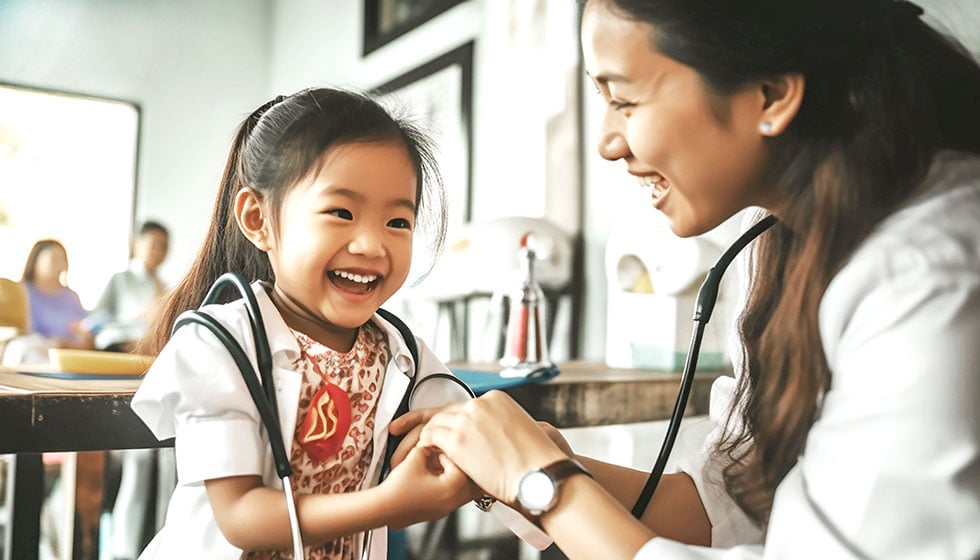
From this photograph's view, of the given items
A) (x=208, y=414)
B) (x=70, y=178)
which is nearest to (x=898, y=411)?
(x=208, y=414)

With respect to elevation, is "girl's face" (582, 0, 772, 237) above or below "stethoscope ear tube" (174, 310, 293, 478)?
above

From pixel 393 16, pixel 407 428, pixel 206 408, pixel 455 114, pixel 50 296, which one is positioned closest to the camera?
pixel 206 408

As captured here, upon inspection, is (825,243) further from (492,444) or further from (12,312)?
(12,312)

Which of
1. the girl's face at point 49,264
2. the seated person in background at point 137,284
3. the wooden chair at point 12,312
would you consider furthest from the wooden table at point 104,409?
the girl's face at point 49,264

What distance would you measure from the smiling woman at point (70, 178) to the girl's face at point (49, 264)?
2.18 ft

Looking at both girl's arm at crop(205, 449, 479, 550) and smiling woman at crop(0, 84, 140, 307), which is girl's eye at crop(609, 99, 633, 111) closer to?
girl's arm at crop(205, 449, 479, 550)

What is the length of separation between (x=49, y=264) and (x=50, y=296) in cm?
15

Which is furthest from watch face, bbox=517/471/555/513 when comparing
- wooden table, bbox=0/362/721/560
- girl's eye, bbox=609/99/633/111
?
wooden table, bbox=0/362/721/560

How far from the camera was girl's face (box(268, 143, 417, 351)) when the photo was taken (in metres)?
0.73

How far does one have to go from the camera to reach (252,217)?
0.80 m

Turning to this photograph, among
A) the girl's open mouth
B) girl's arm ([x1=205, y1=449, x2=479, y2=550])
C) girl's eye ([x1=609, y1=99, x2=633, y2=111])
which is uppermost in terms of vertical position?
girl's eye ([x1=609, y1=99, x2=633, y2=111])

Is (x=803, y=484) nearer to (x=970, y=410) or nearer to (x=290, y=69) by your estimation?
(x=970, y=410)

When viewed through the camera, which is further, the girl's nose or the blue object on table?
the blue object on table

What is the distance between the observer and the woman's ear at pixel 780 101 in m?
0.69
